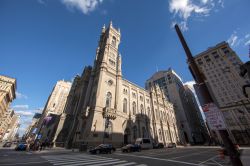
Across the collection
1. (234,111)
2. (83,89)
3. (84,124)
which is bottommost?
(84,124)

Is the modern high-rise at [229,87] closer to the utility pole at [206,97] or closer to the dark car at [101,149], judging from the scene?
the dark car at [101,149]

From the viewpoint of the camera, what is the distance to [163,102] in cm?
5994

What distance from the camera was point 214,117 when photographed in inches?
142

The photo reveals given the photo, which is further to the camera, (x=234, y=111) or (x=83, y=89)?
(x=234, y=111)

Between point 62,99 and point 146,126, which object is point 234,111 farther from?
point 62,99

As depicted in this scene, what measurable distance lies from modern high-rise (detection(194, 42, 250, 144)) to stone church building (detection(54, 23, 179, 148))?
22.9 meters

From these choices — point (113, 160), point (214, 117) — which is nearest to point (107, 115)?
point (113, 160)

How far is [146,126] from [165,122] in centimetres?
1568

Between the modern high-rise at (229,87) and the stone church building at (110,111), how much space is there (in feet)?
75.2

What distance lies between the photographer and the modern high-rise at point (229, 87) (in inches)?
1854

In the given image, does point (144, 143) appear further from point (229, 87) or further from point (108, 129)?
point (229, 87)

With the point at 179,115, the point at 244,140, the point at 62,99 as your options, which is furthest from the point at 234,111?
the point at 62,99

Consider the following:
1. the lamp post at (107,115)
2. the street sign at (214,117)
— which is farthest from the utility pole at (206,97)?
the lamp post at (107,115)

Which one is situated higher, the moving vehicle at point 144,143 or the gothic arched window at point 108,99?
→ the gothic arched window at point 108,99
